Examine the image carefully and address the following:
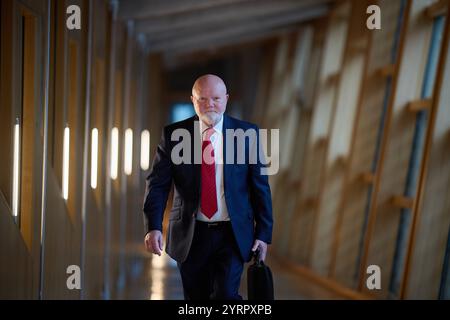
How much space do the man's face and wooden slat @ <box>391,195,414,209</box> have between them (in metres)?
3.35

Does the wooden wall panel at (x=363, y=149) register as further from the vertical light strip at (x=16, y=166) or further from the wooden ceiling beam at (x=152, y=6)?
the vertical light strip at (x=16, y=166)

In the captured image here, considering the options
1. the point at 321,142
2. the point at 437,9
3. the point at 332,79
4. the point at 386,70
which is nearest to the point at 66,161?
the point at 437,9

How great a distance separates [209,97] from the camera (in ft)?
11.6

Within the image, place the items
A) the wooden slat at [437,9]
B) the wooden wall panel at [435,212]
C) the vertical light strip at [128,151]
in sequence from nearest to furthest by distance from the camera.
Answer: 1. the wooden wall panel at [435,212]
2. the wooden slat at [437,9]
3. the vertical light strip at [128,151]

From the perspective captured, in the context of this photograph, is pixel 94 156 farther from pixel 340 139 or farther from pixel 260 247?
pixel 340 139

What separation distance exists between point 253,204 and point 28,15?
1.70m

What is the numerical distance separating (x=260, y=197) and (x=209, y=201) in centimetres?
26

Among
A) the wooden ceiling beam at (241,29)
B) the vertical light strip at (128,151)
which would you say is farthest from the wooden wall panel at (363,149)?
the vertical light strip at (128,151)

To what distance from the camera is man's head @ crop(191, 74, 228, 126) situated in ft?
11.5

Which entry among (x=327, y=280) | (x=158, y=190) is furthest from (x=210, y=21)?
(x=158, y=190)

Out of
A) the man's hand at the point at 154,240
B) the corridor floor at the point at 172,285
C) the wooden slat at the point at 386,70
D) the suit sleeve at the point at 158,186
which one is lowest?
the corridor floor at the point at 172,285

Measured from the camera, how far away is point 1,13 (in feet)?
12.6

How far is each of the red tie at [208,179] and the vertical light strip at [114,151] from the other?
4.14 m

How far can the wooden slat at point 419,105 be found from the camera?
6.09m
